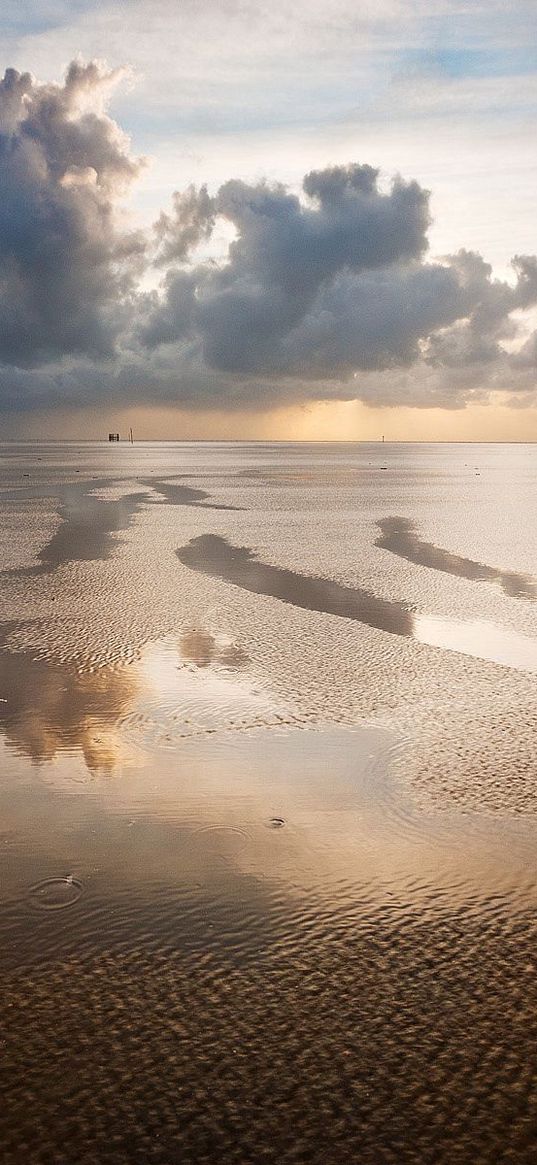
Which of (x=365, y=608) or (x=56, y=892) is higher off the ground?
(x=365, y=608)

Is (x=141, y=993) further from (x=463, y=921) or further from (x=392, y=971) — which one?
(x=463, y=921)

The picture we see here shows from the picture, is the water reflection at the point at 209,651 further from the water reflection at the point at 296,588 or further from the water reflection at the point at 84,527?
the water reflection at the point at 84,527

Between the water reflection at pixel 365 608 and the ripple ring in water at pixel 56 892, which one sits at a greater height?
the water reflection at pixel 365 608

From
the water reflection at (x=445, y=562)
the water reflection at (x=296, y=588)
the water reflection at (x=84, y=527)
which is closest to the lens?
the water reflection at (x=296, y=588)

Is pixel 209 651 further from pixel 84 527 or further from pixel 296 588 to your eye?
pixel 84 527

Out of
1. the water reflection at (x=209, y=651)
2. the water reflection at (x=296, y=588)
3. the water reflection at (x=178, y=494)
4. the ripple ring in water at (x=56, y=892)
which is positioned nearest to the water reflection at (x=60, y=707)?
the water reflection at (x=209, y=651)

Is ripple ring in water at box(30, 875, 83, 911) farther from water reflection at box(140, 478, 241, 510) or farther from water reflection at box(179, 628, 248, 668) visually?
water reflection at box(140, 478, 241, 510)

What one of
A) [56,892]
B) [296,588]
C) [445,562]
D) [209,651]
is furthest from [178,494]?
[56,892]
